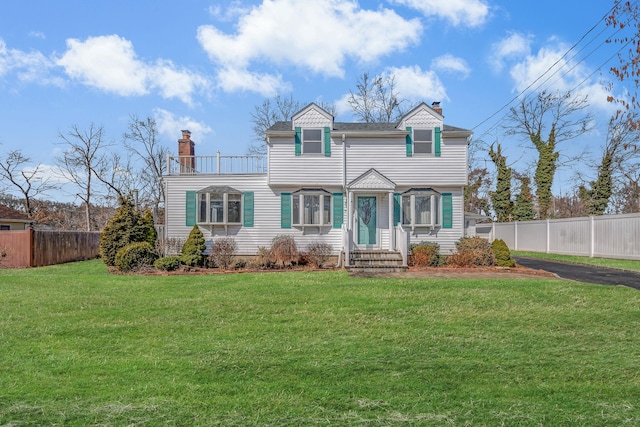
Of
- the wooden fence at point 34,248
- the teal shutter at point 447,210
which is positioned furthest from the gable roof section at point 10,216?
the teal shutter at point 447,210

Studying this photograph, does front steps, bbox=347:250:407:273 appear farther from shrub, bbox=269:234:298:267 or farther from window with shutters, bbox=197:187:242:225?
window with shutters, bbox=197:187:242:225

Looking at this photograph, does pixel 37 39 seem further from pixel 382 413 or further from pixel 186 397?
pixel 382 413

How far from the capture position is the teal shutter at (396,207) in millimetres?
16891

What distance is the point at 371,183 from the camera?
53.6 feet

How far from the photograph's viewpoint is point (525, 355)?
567 cm

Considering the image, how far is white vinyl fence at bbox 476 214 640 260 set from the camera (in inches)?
704

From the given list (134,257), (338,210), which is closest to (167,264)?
(134,257)

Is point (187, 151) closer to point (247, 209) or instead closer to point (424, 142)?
point (247, 209)

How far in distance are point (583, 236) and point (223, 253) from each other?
56.2 feet

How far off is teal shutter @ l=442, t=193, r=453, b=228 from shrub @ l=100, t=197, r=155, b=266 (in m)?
11.8

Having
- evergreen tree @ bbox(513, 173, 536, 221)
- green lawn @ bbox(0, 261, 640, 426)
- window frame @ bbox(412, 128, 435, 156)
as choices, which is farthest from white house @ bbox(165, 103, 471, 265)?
evergreen tree @ bbox(513, 173, 536, 221)

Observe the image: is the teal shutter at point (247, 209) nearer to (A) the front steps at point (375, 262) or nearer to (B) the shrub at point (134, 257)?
(B) the shrub at point (134, 257)

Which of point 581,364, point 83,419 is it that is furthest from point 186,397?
point 581,364

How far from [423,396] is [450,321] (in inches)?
130
